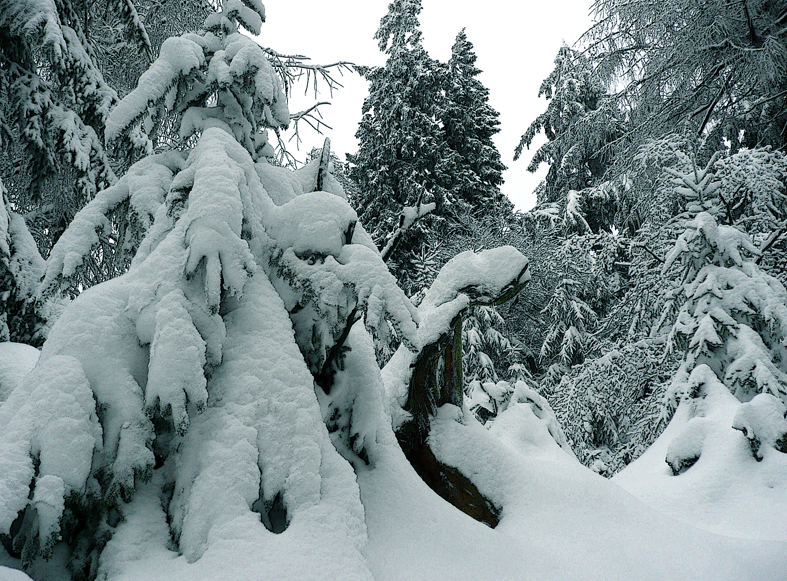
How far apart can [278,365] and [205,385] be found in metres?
0.36

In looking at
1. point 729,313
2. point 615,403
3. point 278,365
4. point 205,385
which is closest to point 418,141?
point 615,403

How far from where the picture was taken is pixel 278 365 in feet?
7.34

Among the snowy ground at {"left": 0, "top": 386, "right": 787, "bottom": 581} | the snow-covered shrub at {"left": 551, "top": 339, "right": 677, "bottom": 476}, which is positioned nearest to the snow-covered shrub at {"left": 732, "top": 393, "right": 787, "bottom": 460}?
the snowy ground at {"left": 0, "top": 386, "right": 787, "bottom": 581}

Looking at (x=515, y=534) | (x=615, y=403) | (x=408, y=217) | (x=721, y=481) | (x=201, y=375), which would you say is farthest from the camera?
(x=615, y=403)

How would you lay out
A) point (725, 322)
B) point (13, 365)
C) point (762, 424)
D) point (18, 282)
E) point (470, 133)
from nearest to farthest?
point (13, 365) < point (762, 424) < point (18, 282) < point (725, 322) < point (470, 133)

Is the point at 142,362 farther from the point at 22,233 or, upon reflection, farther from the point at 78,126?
the point at 78,126

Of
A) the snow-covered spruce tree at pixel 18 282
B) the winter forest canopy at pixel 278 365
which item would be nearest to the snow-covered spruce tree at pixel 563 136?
the winter forest canopy at pixel 278 365

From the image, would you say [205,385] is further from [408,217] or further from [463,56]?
[463,56]

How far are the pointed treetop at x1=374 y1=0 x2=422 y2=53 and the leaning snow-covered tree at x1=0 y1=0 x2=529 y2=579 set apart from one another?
17.9m

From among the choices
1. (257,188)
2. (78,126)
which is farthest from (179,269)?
(78,126)

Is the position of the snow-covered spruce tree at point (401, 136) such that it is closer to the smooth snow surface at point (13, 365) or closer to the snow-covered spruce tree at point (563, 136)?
the snow-covered spruce tree at point (563, 136)

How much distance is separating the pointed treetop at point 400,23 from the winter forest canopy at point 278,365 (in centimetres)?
1197

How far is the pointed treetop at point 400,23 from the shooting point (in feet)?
62.1

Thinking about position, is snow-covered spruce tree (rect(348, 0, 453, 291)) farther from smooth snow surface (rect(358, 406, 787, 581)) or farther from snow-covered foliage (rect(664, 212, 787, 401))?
smooth snow surface (rect(358, 406, 787, 581))
